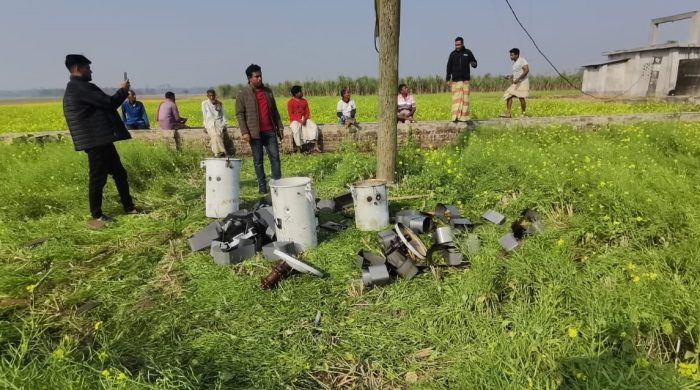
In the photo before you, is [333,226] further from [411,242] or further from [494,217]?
[494,217]

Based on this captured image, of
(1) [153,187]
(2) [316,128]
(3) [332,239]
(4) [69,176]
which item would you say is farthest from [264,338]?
(2) [316,128]

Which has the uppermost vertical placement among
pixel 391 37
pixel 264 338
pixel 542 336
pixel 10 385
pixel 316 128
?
pixel 391 37

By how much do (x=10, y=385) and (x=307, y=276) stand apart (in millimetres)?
2035

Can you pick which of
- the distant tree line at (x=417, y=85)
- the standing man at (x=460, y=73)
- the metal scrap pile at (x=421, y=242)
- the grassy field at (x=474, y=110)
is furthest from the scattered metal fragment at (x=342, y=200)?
the distant tree line at (x=417, y=85)

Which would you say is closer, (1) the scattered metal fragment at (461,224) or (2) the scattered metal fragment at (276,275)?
(2) the scattered metal fragment at (276,275)

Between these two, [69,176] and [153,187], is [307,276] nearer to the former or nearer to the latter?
[153,187]

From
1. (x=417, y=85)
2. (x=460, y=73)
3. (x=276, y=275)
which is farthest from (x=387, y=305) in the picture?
(x=417, y=85)

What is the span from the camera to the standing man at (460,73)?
8.51 m

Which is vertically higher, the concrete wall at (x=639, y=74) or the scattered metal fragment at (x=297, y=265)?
the concrete wall at (x=639, y=74)

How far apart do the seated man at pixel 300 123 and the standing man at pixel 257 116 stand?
2.73 m

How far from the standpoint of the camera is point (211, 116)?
8.27m

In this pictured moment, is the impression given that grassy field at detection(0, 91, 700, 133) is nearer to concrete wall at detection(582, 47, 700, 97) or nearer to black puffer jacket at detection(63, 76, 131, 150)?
concrete wall at detection(582, 47, 700, 97)

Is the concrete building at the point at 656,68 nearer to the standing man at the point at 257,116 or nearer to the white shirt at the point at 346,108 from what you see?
the white shirt at the point at 346,108

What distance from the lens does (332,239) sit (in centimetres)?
419
